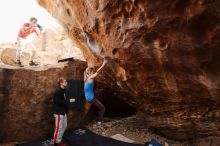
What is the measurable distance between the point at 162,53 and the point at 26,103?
3.37 metres

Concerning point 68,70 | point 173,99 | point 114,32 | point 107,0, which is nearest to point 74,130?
point 68,70

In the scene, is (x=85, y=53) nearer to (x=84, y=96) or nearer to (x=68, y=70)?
(x=68, y=70)

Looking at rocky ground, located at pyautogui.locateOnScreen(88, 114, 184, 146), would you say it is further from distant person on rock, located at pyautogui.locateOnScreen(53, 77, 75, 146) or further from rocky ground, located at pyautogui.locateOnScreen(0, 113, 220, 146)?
distant person on rock, located at pyautogui.locateOnScreen(53, 77, 75, 146)

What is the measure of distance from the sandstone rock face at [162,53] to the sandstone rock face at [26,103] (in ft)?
4.08

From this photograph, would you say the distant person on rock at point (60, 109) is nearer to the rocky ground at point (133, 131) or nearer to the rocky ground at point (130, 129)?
the rocky ground at point (133, 131)

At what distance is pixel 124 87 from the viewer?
6395 millimetres

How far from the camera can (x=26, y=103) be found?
21.8ft

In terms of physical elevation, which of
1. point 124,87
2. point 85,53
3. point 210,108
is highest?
point 85,53

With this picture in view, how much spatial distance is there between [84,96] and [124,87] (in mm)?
1411

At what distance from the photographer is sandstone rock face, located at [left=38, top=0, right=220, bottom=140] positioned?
4.45 metres

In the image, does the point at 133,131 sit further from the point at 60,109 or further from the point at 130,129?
the point at 60,109

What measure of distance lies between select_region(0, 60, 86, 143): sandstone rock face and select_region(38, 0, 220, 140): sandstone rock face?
1.24 meters

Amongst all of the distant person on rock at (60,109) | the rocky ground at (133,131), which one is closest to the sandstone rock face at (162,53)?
the rocky ground at (133,131)

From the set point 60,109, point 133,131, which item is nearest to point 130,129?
point 133,131
